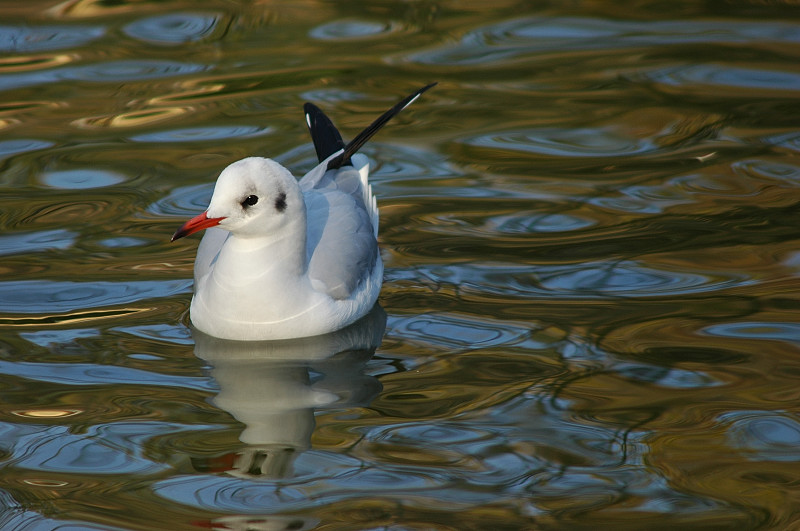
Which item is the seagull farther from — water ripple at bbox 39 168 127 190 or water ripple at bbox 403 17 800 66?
water ripple at bbox 403 17 800 66

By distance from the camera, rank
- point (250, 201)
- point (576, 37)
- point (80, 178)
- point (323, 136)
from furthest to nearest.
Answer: point (576, 37)
point (80, 178)
point (323, 136)
point (250, 201)

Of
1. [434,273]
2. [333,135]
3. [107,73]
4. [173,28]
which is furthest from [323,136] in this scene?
[173,28]

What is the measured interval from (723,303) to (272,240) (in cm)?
243

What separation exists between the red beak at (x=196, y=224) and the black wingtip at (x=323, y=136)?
1.99 m

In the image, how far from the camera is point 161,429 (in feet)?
17.3

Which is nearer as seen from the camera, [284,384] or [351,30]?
[284,384]

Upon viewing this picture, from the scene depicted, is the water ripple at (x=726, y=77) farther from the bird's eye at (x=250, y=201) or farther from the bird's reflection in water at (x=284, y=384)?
the bird's eye at (x=250, y=201)

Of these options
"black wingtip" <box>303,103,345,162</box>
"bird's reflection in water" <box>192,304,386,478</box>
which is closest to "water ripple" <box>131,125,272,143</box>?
"black wingtip" <box>303,103,345,162</box>

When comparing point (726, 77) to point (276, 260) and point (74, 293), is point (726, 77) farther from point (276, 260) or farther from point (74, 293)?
point (74, 293)

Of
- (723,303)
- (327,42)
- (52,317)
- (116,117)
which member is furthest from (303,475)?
(327,42)

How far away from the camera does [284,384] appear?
5727mm

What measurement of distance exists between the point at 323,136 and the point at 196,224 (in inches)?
87.6

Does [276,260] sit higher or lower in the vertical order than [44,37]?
lower

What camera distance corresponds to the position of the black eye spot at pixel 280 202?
5766 millimetres
